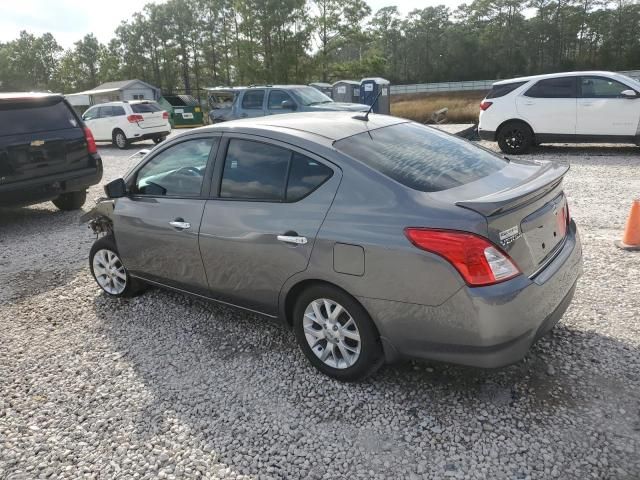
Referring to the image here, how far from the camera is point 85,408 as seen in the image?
315cm

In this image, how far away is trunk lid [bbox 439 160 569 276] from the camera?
2578 millimetres

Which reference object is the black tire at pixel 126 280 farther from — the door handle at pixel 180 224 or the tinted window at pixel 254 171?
the tinted window at pixel 254 171

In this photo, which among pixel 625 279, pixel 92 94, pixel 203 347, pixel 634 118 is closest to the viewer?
pixel 203 347

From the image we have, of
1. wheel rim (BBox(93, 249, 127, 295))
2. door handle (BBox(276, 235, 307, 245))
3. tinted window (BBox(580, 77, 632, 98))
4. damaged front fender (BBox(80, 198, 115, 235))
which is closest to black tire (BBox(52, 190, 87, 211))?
damaged front fender (BBox(80, 198, 115, 235))

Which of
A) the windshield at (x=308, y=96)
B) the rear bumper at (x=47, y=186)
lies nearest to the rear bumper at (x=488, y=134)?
the windshield at (x=308, y=96)

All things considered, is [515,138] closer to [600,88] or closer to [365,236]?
[600,88]

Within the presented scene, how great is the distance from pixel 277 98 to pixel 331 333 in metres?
11.6

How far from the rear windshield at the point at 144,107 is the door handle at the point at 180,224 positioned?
15226 mm

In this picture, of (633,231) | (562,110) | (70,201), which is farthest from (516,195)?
(562,110)

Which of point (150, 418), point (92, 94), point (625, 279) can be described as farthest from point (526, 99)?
point (92, 94)

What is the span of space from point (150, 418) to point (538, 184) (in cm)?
256

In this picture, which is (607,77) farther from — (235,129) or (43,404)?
(43,404)

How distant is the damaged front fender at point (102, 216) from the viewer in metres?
4.45

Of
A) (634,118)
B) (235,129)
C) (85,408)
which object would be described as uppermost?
(235,129)
